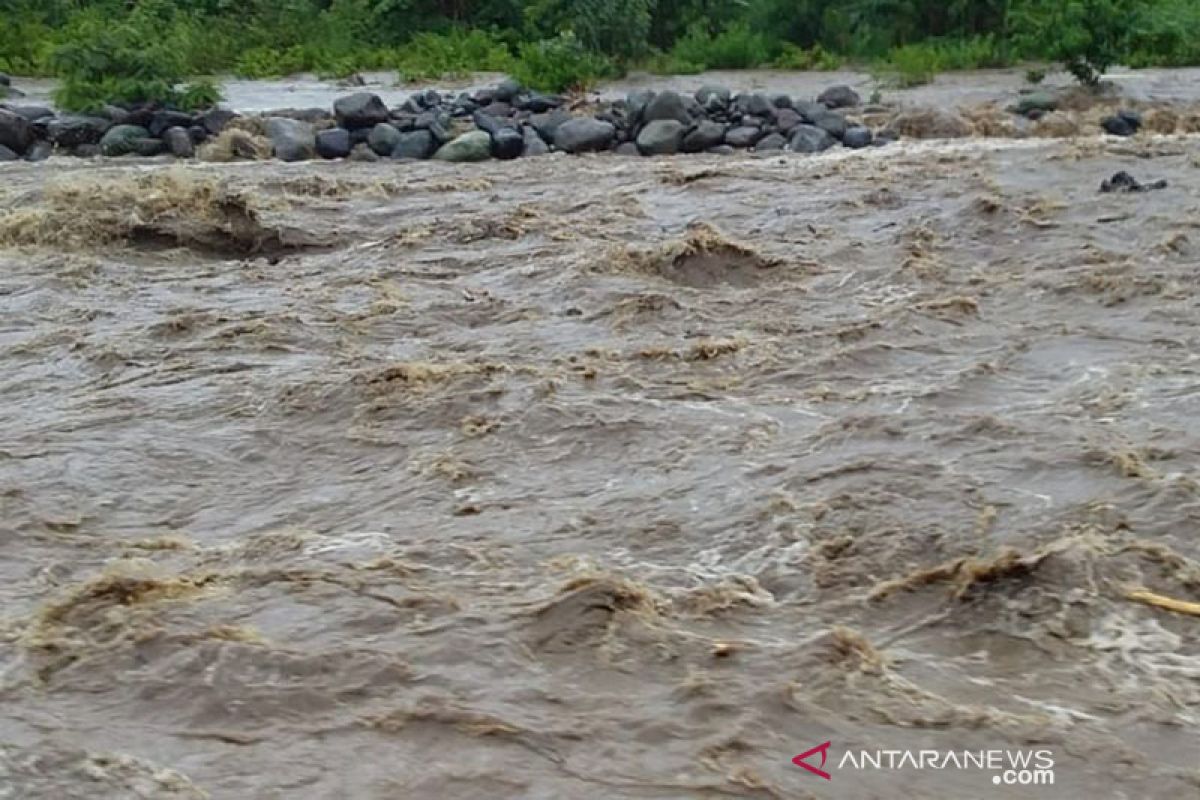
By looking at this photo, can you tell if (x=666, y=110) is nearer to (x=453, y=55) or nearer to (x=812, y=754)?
(x=453, y=55)

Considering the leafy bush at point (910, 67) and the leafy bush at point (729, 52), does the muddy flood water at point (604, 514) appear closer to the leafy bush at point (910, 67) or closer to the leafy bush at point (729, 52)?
the leafy bush at point (910, 67)

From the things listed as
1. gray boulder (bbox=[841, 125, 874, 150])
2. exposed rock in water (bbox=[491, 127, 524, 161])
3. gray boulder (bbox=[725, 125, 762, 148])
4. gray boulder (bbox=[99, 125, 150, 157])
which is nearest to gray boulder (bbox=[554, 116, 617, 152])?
exposed rock in water (bbox=[491, 127, 524, 161])

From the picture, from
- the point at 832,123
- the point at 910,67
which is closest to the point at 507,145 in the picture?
the point at 832,123

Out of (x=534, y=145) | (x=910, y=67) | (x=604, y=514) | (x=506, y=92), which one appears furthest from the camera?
(x=910, y=67)

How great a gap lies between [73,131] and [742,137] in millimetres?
7676

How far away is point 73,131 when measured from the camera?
58.7 feet

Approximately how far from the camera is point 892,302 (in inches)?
372

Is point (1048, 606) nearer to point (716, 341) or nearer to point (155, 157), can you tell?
point (716, 341)

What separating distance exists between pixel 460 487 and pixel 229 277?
513 cm

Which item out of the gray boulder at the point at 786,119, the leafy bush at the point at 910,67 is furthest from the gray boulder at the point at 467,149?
the leafy bush at the point at 910,67

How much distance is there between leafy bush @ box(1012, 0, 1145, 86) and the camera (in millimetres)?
19766

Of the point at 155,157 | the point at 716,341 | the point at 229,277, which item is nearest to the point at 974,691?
the point at 716,341

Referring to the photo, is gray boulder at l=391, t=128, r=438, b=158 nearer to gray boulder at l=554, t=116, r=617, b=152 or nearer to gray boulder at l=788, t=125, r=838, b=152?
gray boulder at l=554, t=116, r=617, b=152

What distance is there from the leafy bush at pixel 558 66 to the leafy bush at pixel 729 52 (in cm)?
189
